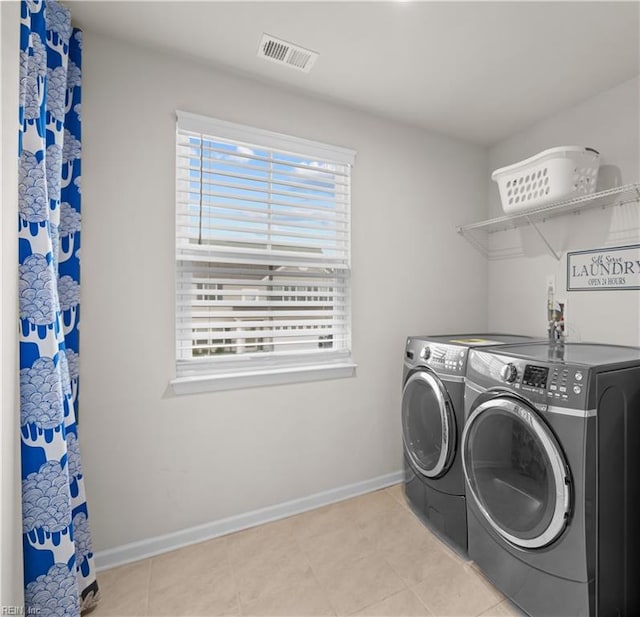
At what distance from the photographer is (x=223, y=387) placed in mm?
1900

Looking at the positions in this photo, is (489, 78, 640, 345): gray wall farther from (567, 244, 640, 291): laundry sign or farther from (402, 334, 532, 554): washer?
(402, 334, 532, 554): washer

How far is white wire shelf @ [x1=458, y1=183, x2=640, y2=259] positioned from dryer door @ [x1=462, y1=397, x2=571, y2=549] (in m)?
1.21

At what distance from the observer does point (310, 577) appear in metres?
1.62

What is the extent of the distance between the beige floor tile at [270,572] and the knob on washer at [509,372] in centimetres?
127

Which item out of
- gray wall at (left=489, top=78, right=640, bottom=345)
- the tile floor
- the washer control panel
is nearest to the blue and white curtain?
the tile floor

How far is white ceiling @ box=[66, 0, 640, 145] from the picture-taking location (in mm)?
1482

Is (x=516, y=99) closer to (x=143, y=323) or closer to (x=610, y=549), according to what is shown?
(x=610, y=549)

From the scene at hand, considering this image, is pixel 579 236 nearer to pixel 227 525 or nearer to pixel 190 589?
pixel 227 525

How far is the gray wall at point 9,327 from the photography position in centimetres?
101

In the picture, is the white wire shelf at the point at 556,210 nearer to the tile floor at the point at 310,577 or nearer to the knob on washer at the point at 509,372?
the knob on washer at the point at 509,372

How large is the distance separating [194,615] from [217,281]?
1461mm

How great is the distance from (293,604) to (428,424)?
1.04 metres

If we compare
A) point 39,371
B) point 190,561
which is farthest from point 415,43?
point 190,561

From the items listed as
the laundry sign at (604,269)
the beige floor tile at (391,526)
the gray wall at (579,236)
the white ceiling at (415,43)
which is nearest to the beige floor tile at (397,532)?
the beige floor tile at (391,526)
